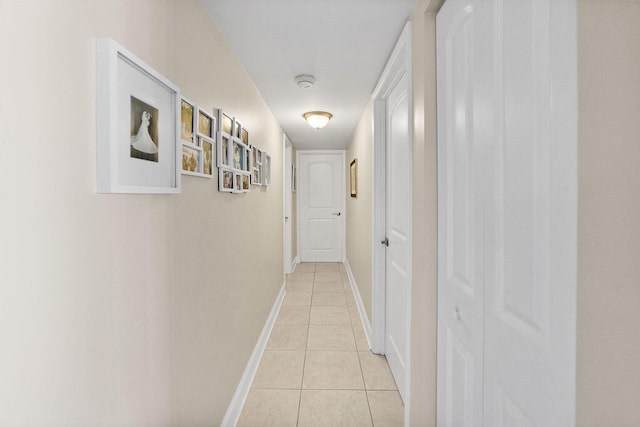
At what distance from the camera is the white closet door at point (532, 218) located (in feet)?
2.17

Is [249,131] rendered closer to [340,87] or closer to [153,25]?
[340,87]

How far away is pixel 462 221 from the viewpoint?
1.21 m

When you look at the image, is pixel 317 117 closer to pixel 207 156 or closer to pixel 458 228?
pixel 207 156

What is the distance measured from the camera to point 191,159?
4.59ft

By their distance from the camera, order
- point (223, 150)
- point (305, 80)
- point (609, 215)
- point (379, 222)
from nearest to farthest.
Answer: point (609, 215) → point (223, 150) → point (305, 80) → point (379, 222)

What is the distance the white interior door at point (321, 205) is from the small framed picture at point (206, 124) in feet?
15.6

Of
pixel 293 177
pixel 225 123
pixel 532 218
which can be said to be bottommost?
pixel 532 218

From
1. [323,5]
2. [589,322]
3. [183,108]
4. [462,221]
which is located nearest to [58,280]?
[183,108]

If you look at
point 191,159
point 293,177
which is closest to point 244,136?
point 191,159

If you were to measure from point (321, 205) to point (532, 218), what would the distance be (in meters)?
5.67

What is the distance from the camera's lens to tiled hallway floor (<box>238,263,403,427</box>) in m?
1.97

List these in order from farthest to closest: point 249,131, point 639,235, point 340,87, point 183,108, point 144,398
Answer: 1. point 340,87
2. point 249,131
3. point 183,108
4. point 144,398
5. point 639,235

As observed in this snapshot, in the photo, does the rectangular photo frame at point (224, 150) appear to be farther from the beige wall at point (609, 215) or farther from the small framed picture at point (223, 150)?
the beige wall at point (609, 215)

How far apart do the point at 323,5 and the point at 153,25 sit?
0.79 metres
